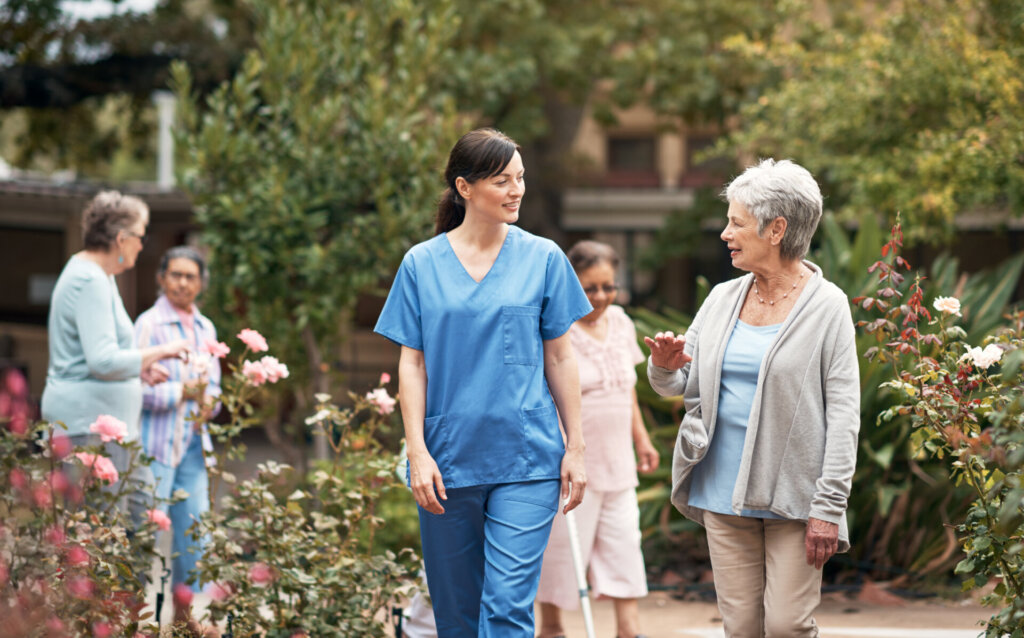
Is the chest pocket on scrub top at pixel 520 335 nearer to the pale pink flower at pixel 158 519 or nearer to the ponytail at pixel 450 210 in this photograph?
the ponytail at pixel 450 210

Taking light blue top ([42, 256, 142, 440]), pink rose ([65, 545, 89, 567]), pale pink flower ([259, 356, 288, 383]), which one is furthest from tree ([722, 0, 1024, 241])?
pink rose ([65, 545, 89, 567])

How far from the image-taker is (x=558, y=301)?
11.5 feet

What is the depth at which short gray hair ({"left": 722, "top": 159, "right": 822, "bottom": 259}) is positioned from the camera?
3.36 metres

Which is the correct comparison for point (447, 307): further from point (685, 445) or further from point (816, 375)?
point (816, 375)

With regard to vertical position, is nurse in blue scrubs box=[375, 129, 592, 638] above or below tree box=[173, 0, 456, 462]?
below

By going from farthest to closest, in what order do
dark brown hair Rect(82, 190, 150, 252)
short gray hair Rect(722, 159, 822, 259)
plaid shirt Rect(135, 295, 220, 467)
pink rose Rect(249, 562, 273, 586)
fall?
plaid shirt Rect(135, 295, 220, 467)
dark brown hair Rect(82, 190, 150, 252)
pink rose Rect(249, 562, 273, 586)
short gray hair Rect(722, 159, 822, 259)

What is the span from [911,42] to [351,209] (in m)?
4.68

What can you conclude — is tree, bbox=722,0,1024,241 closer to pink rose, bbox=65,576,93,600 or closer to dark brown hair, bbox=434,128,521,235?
dark brown hair, bbox=434,128,521,235

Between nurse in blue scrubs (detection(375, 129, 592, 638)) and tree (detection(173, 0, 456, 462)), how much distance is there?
4274 mm

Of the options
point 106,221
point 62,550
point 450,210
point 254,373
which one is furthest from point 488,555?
point 106,221

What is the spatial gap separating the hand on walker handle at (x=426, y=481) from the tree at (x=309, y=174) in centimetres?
437

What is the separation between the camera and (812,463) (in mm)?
3279

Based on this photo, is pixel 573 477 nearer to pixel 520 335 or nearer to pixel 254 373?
pixel 520 335

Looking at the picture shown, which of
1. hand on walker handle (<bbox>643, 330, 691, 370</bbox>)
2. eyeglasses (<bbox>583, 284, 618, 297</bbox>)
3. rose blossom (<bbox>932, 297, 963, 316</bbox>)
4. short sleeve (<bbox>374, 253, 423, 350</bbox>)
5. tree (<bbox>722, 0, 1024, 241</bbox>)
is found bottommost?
hand on walker handle (<bbox>643, 330, 691, 370</bbox>)
